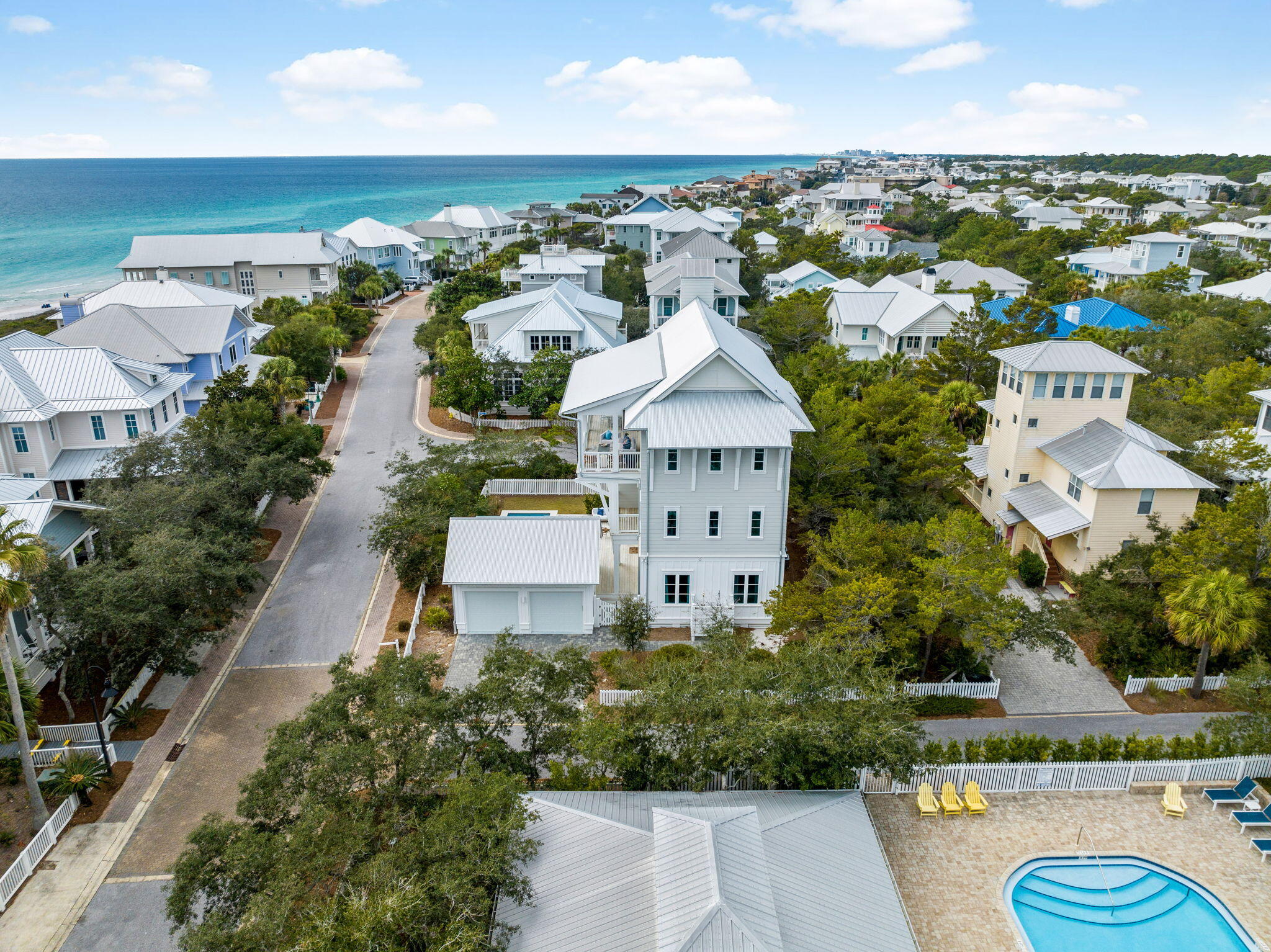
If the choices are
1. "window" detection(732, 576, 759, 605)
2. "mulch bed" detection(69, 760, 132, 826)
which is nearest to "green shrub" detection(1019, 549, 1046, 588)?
"window" detection(732, 576, 759, 605)

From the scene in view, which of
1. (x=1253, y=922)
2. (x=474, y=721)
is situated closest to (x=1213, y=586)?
(x=1253, y=922)

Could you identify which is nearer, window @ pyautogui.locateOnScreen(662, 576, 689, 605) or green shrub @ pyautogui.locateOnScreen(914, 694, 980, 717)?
green shrub @ pyautogui.locateOnScreen(914, 694, 980, 717)

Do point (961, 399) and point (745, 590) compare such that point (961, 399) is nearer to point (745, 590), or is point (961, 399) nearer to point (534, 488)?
point (745, 590)

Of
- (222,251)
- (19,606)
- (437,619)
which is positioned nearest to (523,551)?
(437,619)

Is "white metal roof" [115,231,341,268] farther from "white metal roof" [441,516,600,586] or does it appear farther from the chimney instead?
"white metal roof" [441,516,600,586]

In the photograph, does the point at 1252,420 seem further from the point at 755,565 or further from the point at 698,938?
the point at 698,938
